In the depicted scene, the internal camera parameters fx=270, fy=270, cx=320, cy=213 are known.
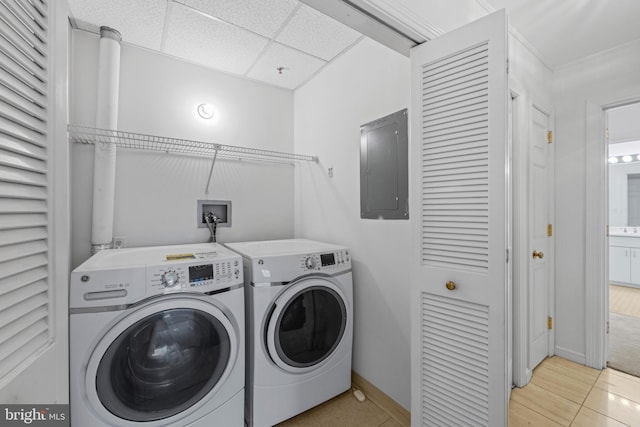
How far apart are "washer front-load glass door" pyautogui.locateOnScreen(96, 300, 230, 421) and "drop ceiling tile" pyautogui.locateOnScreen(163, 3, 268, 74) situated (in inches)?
67.7

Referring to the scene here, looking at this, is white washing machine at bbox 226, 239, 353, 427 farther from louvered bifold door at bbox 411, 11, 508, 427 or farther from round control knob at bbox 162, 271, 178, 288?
louvered bifold door at bbox 411, 11, 508, 427

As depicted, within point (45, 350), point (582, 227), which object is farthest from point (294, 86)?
point (582, 227)

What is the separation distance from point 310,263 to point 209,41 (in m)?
1.70

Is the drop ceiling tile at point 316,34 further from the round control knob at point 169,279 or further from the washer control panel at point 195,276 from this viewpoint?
the round control knob at point 169,279

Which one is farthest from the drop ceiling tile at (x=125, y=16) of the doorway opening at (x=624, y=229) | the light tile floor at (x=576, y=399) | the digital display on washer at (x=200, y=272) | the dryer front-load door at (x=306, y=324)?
the doorway opening at (x=624, y=229)

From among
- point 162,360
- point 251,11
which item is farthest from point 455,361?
point 251,11

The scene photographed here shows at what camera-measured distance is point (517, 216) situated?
1863mm

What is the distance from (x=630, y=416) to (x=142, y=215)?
339cm

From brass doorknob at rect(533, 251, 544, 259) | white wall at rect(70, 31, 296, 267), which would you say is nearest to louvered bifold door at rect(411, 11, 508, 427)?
brass doorknob at rect(533, 251, 544, 259)

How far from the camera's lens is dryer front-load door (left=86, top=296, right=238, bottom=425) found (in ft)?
3.82

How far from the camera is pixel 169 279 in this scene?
1265 millimetres

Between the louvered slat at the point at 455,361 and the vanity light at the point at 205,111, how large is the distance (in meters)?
2.07

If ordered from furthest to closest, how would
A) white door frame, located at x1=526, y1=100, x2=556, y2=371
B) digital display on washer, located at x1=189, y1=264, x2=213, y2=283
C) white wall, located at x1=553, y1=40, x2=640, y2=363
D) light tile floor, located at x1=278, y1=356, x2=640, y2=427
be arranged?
white door frame, located at x1=526, y1=100, x2=556, y2=371 < white wall, located at x1=553, y1=40, x2=640, y2=363 < light tile floor, located at x1=278, y1=356, x2=640, y2=427 < digital display on washer, located at x1=189, y1=264, x2=213, y2=283

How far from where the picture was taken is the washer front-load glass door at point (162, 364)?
3.88ft
